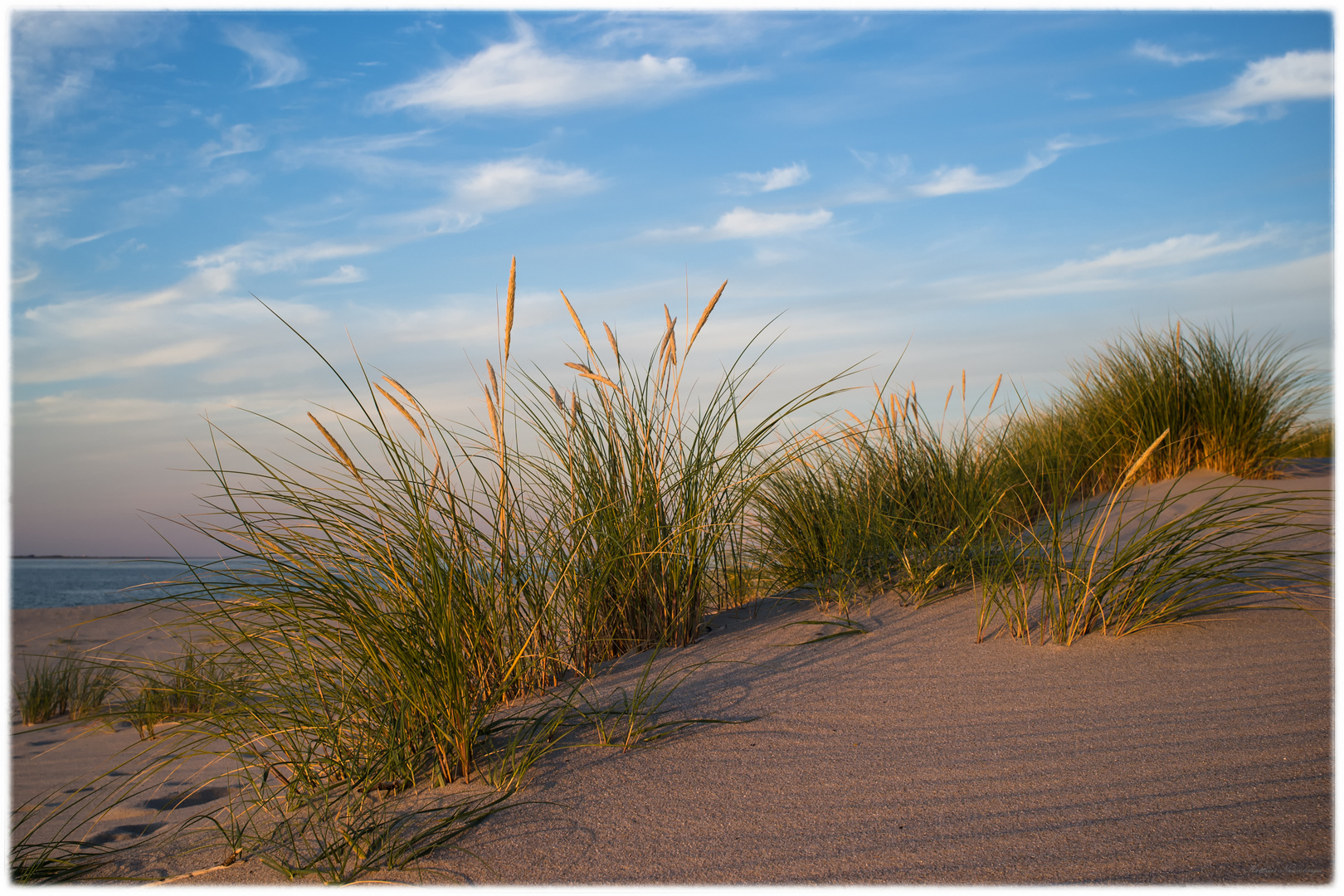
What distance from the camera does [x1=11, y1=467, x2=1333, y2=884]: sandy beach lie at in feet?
4.59

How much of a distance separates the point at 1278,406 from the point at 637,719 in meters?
5.32

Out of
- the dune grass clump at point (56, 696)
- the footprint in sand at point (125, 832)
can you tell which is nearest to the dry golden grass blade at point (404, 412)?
the footprint in sand at point (125, 832)

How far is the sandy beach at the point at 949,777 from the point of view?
1398mm

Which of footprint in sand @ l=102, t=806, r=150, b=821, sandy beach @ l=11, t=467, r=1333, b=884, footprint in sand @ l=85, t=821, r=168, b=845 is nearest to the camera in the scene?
sandy beach @ l=11, t=467, r=1333, b=884

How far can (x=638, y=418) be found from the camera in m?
2.91

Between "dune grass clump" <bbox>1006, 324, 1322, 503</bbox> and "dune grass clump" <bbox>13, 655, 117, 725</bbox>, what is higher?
"dune grass clump" <bbox>1006, 324, 1322, 503</bbox>

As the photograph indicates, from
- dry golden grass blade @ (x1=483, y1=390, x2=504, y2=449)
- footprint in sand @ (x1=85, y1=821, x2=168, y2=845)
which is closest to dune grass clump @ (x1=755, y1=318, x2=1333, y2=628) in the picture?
dry golden grass blade @ (x1=483, y1=390, x2=504, y2=449)

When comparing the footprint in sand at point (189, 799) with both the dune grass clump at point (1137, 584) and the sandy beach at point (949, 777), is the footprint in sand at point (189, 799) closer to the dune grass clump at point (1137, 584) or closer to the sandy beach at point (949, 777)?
the sandy beach at point (949, 777)

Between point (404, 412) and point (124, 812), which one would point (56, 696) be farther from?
point (404, 412)

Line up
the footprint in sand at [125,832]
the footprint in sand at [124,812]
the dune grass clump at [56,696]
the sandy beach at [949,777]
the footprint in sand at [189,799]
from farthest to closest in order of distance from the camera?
the dune grass clump at [56,696] → the footprint in sand at [189,799] → the footprint in sand at [124,812] → the footprint in sand at [125,832] → the sandy beach at [949,777]

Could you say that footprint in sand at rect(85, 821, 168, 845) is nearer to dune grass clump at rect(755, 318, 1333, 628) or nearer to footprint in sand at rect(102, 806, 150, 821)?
footprint in sand at rect(102, 806, 150, 821)

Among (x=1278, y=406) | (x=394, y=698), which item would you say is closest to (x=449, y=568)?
(x=394, y=698)

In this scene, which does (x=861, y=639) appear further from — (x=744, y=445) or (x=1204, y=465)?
(x=1204, y=465)

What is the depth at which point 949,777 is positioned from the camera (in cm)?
169
